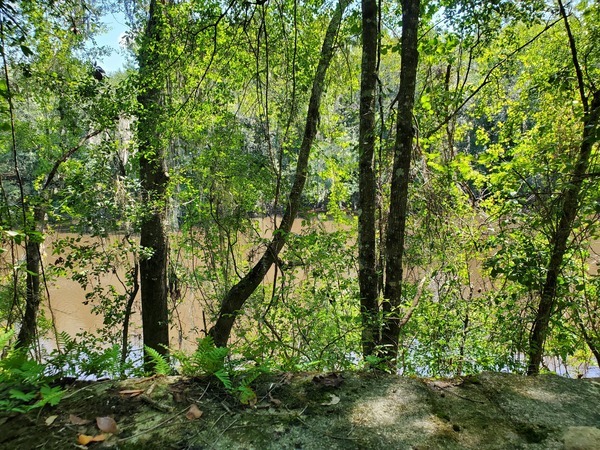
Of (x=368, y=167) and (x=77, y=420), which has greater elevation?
(x=368, y=167)

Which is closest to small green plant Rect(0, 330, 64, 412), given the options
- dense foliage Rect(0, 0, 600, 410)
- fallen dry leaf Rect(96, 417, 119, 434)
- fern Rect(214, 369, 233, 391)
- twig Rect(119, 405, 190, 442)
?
fallen dry leaf Rect(96, 417, 119, 434)

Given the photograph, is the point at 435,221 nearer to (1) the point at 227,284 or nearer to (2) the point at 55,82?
(1) the point at 227,284

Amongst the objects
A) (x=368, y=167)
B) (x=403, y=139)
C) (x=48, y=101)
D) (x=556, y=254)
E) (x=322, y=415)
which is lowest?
(x=322, y=415)

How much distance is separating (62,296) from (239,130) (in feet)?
37.5

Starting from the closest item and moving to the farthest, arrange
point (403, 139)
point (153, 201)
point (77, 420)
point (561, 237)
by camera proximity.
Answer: point (77, 420) → point (403, 139) → point (561, 237) → point (153, 201)

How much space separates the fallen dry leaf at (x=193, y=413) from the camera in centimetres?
151

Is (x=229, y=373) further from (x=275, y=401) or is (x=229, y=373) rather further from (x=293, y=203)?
(x=293, y=203)

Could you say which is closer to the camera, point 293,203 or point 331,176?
point 293,203

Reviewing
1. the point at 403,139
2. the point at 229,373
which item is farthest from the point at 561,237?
the point at 229,373

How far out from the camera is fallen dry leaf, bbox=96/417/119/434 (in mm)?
1419

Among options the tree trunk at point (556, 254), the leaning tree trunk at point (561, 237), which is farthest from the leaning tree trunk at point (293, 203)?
the tree trunk at point (556, 254)

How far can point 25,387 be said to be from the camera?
5.50 ft

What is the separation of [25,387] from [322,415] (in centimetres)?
127

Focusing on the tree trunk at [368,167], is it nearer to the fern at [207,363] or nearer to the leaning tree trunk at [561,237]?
the leaning tree trunk at [561,237]
